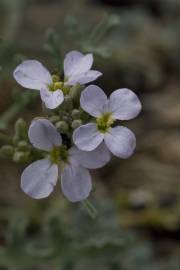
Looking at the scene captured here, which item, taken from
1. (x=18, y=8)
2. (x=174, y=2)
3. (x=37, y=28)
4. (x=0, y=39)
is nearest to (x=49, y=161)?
(x=0, y=39)

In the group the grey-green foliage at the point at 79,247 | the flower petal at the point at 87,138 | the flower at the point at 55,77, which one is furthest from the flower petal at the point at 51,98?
the grey-green foliage at the point at 79,247

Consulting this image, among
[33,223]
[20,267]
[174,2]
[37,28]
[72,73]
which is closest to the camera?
[72,73]

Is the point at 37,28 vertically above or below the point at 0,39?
below

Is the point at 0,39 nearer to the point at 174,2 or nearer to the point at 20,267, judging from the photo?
the point at 20,267

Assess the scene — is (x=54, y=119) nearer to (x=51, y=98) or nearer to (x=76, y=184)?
(x=51, y=98)

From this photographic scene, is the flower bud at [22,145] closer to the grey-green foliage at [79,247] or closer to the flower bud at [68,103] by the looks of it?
the flower bud at [68,103]

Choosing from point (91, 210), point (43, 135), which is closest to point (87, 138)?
point (43, 135)
